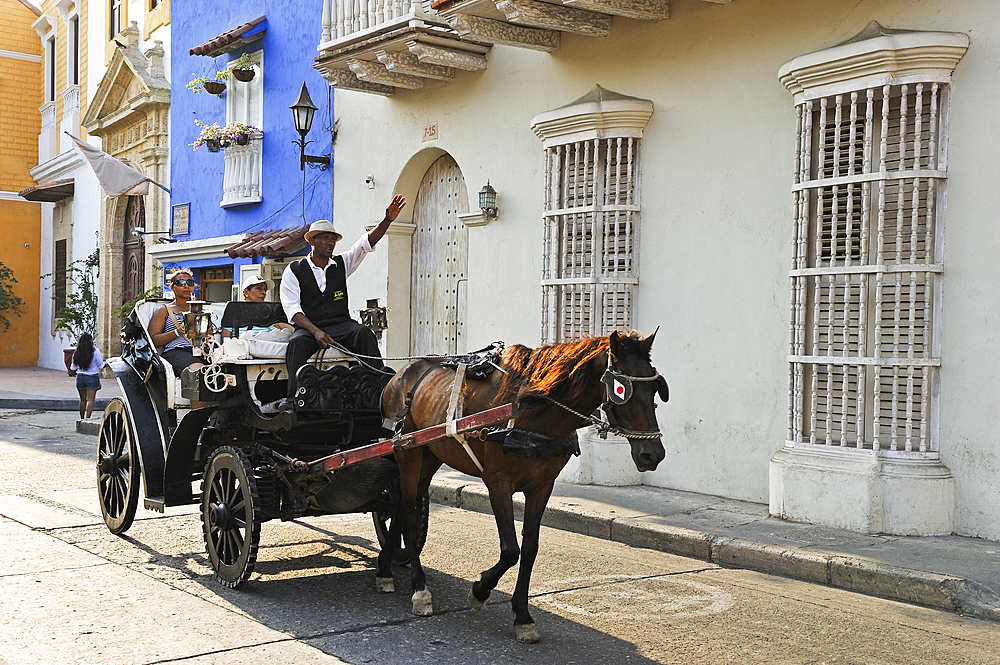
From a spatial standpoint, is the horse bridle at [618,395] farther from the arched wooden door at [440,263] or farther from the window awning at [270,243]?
the window awning at [270,243]

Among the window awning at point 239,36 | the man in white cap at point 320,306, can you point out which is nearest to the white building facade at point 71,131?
the window awning at point 239,36

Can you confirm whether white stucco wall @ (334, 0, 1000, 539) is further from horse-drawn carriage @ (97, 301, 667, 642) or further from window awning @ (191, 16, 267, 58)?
window awning @ (191, 16, 267, 58)

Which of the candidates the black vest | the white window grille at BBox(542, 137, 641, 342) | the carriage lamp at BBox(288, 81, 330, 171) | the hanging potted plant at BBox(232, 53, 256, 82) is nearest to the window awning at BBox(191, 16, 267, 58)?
the hanging potted plant at BBox(232, 53, 256, 82)

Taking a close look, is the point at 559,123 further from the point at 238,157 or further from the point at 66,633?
the point at 238,157

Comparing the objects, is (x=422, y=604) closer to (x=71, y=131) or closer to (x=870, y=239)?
(x=870, y=239)

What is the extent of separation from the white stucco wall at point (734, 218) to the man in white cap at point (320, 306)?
3.45 metres

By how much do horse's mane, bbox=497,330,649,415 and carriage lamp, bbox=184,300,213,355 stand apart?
2.27 m

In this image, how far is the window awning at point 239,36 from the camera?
15.2 meters

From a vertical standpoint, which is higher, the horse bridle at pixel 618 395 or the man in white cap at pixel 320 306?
the man in white cap at pixel 320 306

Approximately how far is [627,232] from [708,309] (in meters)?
1.18

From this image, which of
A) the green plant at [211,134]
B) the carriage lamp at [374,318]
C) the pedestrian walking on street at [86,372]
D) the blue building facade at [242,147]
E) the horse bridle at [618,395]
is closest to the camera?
the horse bridle at [618,395]

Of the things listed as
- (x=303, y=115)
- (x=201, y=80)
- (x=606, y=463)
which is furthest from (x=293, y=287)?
(x=201, y=80)

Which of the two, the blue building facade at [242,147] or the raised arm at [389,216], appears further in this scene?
the blue building facade at [242,147]

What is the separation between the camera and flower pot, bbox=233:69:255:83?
1531 centimetres
